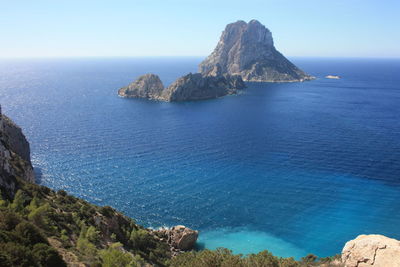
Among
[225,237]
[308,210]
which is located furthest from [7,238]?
[308,210]

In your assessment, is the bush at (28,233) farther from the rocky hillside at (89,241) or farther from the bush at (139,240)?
the bush at (139,240)

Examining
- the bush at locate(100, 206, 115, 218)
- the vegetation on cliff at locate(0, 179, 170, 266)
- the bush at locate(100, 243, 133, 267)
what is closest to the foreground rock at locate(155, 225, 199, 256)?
the vegetation on cliff at locate(0, 179, 170, 266)

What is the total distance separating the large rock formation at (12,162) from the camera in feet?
126

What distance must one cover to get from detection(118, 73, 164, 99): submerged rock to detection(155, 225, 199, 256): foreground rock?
143 meters

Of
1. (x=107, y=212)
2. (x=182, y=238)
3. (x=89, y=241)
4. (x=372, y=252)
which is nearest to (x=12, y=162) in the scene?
(x=107, y=212)

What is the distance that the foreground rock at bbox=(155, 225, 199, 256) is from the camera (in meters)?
49.5

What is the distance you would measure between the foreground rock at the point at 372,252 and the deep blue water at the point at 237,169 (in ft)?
66.1

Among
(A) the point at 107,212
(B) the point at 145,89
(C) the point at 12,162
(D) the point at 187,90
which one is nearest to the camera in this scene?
(A) the point at 107,212

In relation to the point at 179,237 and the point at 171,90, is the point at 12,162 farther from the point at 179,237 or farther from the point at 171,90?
the point at 171,90

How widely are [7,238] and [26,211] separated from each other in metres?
11.1

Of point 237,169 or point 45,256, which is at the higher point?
point 45,256

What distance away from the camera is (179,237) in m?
49.9

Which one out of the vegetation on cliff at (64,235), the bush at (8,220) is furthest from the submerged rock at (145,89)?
the bush at (8,220)

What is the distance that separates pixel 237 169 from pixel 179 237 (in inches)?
1350
